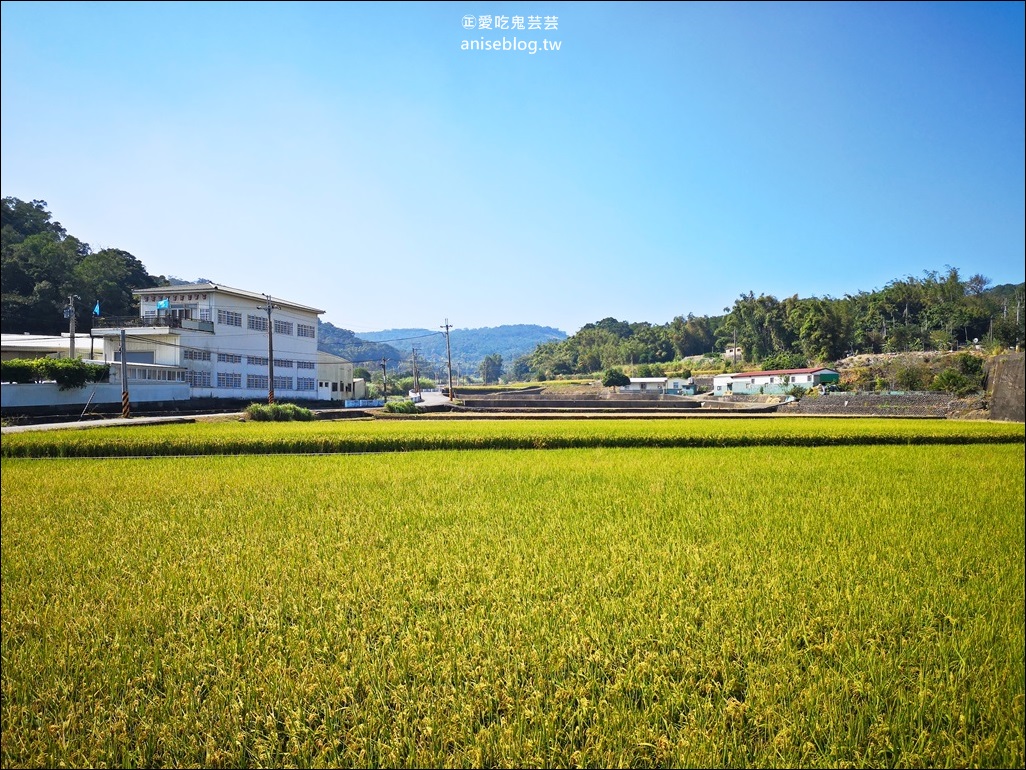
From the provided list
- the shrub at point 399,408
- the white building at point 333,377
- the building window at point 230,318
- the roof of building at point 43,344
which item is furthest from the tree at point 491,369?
the building window at point 230,318

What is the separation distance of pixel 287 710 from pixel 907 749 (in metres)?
2.64

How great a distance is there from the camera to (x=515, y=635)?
315 cm

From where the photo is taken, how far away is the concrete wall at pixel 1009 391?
20031 millimetres

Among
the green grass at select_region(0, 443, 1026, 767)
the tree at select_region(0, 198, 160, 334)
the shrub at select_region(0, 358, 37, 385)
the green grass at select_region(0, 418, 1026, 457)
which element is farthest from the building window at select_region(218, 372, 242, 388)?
the green grass at select_region(0, 443, 1026, 767)

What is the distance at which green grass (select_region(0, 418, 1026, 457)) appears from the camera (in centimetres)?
1261

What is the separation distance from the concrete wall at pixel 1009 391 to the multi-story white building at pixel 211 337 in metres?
25.6

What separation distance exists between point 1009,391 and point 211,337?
3160 cm

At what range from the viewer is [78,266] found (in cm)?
3247

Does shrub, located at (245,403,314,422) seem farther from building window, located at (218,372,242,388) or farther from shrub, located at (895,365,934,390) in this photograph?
shrub, located at (895,365,934,390)

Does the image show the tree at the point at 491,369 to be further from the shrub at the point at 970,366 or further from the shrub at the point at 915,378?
the shrub at the point at 970,366

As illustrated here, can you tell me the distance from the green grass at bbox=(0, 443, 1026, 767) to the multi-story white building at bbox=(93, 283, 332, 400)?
55.1ft

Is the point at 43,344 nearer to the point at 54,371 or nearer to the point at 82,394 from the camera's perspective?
the point at 82,394

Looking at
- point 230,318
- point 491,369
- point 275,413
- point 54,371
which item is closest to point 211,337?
point 230,318

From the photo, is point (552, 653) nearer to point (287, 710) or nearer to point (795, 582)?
point (287, 710)
